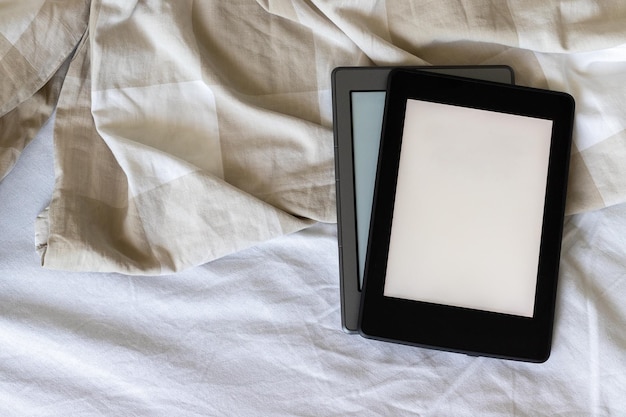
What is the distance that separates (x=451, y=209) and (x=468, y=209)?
0.6 inches

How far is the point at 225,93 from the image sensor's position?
0.63 m

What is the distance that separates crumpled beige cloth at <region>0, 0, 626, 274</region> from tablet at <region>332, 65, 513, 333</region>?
2cm

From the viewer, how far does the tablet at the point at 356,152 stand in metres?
0.62

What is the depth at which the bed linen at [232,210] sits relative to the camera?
60 centimetres

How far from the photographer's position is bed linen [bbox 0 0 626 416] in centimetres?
60

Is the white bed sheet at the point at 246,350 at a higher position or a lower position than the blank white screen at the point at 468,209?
lower

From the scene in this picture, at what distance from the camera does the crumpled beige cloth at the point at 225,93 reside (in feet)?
2.05

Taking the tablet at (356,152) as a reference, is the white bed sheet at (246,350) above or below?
below

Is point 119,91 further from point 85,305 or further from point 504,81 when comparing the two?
point 504,81

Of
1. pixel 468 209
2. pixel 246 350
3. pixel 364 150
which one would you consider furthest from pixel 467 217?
pixel 246 350

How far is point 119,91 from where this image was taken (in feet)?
2.10

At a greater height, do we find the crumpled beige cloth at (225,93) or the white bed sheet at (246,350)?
the crumpled beige cloth at (225,93)

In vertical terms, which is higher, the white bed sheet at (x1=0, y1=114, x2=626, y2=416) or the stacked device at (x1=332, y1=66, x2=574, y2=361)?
the stacked device at (x1=332, y1=66, x2=574, y2=361)

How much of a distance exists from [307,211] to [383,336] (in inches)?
5.2
